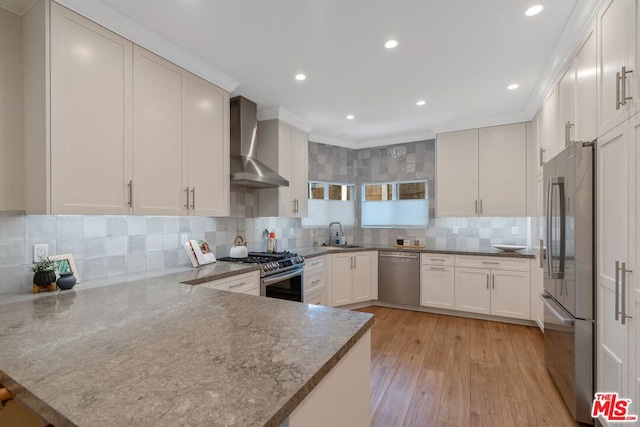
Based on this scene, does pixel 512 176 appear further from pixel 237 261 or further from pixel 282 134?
pixel 237 261

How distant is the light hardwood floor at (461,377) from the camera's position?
199 centimetres

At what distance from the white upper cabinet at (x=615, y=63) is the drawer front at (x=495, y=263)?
2.30 meters

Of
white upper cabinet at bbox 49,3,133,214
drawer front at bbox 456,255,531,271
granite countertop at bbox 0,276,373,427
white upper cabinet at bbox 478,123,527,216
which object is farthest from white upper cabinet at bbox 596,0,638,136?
white upper cabinet at bbox 49,3,133,214

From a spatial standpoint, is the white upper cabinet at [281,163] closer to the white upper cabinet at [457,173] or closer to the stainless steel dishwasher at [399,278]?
the stainless steel dishwasher at [399,278]

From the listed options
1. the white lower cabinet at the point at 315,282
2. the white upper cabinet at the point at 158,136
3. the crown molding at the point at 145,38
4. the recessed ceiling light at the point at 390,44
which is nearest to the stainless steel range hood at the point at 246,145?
the crown molding at the point at 145,38

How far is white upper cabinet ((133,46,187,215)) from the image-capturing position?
206 cm

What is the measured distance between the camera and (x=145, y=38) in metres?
2.06

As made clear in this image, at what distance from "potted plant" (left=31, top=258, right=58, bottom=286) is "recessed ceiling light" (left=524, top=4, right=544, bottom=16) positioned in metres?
3.33

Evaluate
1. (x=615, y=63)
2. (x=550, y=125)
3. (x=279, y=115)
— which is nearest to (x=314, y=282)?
(x=279, y=115)

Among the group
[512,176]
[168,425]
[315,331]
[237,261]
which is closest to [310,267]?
[237,261]

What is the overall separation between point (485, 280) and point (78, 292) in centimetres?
411

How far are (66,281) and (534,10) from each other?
10.9 feet

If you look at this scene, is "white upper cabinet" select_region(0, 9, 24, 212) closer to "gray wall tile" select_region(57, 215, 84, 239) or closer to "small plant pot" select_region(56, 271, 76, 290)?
"gray wall tile" select_region(57, 215, 84, 239)

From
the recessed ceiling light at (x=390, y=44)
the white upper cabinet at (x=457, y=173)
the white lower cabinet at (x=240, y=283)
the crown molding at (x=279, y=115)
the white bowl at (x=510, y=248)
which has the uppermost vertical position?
the recessed ceiling light at (x=390, y=44)
